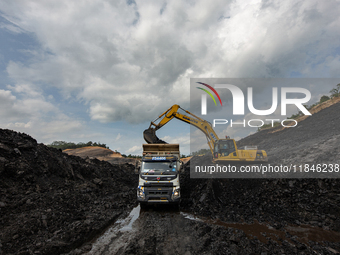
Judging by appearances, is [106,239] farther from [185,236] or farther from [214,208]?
[214,208]

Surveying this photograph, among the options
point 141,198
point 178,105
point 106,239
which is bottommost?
point 106,239

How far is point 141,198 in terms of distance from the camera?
9383 millimetres

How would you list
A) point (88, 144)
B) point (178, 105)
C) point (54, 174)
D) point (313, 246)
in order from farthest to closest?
point (88, 144) → point (178, 105) → point (54, 174) → point (313, 246)

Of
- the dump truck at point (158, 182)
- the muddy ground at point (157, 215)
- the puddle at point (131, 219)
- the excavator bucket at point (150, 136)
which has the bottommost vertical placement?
the puddle at point (131, 219)

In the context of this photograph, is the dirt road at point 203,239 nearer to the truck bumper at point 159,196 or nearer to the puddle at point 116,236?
the puddle at point 116,236

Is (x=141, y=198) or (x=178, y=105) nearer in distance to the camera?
(x=141, y=198)

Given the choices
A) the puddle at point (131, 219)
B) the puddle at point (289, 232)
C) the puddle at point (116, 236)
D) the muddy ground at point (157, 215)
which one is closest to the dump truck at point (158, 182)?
the puddle at point (131, 219)

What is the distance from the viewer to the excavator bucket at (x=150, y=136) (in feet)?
53.9

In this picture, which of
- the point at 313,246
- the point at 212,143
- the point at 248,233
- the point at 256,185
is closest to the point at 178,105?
the point at 212,143

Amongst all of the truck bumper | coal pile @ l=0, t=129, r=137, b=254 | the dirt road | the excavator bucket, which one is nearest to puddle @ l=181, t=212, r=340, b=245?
the dirt road

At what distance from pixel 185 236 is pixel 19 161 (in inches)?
405

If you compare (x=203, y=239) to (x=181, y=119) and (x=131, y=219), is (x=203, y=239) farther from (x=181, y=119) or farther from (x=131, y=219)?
(x=181, y=119)

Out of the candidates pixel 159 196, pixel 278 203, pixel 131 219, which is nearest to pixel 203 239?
pixel 159 196

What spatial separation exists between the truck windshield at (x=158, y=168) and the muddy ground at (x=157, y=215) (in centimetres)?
199
